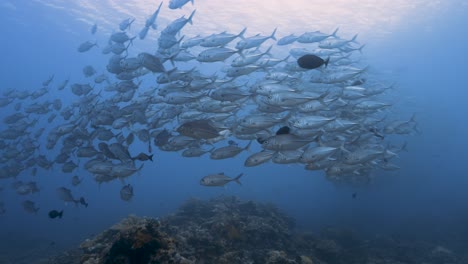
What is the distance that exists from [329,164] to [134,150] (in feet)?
390

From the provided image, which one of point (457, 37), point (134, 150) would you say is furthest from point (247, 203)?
point (134, 150)

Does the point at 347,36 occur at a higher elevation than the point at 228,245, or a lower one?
higher

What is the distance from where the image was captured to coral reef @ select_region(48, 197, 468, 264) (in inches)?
175

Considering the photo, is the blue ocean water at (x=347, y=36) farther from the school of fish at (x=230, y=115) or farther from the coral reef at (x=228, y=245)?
the school of fish at (x=230, y=115)

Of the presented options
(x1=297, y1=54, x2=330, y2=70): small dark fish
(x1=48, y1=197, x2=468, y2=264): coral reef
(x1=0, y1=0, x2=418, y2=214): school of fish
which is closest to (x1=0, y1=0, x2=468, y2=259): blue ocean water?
(x1=48, y1=197, x2=468, y2=264): coral reef

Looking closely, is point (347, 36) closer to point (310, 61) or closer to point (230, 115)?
point (230, 115)

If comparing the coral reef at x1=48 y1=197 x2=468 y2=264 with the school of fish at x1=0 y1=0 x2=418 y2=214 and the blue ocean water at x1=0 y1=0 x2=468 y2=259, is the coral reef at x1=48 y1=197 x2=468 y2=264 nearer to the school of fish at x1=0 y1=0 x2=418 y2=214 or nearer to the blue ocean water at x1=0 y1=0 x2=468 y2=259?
the school of fish at x1=0 y1=0 x2=418 y2=214

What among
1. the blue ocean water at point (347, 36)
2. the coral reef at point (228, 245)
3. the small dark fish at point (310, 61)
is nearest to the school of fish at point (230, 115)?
the small dark fish at point (310, 61)

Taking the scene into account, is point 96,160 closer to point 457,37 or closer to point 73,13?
point 73,13

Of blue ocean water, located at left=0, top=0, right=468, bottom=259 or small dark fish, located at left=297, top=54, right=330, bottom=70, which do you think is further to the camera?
blue ocean water, located at left=0, top=0, right=468, bottom=259

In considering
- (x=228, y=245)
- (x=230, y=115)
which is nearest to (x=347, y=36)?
(x=230, y=115)

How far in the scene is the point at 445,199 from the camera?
37.5 meters

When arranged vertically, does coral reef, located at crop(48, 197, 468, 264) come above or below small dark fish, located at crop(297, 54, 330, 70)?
below

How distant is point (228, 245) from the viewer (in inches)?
321
